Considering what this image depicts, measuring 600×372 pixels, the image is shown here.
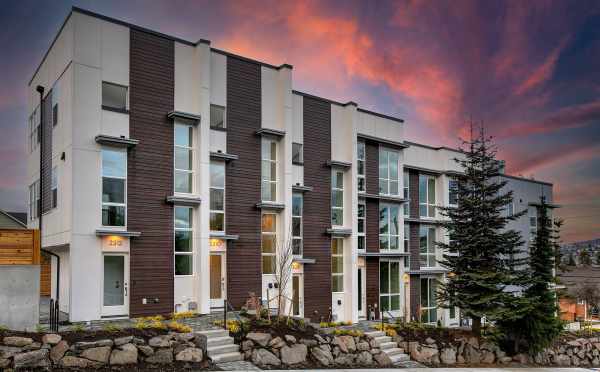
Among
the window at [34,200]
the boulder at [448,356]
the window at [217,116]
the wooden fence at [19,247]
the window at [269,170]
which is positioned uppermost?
the window at [217,116]

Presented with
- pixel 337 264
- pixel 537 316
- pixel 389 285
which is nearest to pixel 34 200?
pixel 337 264

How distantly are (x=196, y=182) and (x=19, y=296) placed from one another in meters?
7.14

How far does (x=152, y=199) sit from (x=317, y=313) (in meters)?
8.68

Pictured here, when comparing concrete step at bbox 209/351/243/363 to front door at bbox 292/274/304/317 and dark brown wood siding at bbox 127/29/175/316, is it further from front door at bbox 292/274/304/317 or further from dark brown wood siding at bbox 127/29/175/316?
front door at bbox 292/274/304/317

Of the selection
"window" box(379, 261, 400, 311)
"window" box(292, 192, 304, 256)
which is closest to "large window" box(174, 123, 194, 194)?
"window" box(292, 192, 304, 256)

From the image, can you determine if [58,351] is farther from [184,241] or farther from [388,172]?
[388,172]

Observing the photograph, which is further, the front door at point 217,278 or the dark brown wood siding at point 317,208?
the dark brown wood siding at point 317,208

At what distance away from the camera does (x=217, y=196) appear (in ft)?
61.4

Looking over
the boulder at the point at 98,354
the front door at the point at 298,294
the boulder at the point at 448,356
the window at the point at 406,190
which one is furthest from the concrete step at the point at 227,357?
the window at the point at 406,190

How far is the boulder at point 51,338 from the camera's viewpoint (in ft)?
35.6

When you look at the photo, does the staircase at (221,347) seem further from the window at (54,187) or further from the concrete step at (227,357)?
the window at (54,187)

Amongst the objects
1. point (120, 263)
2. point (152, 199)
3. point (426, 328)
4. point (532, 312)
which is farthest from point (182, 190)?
point (532, 312)

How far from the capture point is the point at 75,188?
1540cm

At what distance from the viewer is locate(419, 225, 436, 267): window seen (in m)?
28.2
